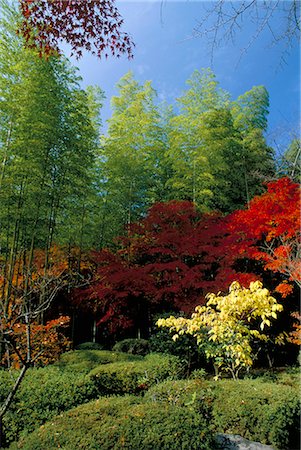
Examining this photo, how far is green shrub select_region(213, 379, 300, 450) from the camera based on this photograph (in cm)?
346

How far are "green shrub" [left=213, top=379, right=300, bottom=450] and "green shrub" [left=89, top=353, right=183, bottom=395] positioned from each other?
1.52m

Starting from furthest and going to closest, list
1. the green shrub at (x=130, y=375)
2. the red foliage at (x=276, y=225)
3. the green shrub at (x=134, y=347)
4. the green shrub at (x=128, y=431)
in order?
the green shrub at (x=134, y=347) < the red foliage at (x=276, y=225) < the green shrub at (x=130, y=375) < the green shrub at (x=128, y=431)

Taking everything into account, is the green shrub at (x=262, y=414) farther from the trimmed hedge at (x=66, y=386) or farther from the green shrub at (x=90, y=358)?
the green shrub at (x=90, y=358)

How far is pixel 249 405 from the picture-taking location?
3.76 metres

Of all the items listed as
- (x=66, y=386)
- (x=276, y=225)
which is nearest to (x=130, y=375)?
(x=66, y=386)

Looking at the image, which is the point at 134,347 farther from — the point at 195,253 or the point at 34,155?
the point at 34,155

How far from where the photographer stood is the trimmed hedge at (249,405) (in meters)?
3.49

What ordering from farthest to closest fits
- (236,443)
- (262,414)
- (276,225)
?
(276,225) < (262,414) < (236,443)

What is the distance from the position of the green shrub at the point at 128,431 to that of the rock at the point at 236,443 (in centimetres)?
59

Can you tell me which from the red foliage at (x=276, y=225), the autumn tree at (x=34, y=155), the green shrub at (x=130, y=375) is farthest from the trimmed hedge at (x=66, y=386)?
the red foliage at (x=276, y=225)

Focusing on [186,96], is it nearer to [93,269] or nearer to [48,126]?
[48,126]

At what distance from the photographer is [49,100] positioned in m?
7.70

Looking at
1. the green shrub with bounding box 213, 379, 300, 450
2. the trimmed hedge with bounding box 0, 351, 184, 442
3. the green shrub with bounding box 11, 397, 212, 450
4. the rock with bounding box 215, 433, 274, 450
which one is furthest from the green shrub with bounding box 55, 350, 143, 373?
the rock with bounding box 215, 433, 274, 450

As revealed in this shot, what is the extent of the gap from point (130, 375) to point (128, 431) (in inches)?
108
